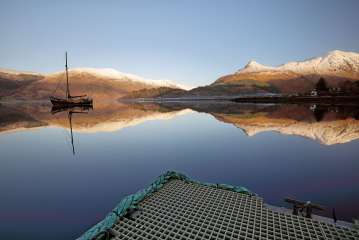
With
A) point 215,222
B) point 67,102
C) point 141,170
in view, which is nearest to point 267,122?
point 141,170

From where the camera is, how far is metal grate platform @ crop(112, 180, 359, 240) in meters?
5.58

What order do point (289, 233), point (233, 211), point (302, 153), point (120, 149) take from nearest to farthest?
point (289, 233)
point (233, 211)
point (302, 153)
point (120, 149)

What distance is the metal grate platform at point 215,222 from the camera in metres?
5.58

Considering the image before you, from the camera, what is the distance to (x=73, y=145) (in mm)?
19406

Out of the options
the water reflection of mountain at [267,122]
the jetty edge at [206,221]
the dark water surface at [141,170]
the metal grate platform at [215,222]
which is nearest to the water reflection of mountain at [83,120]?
the water reflection of mountain at [267,122]

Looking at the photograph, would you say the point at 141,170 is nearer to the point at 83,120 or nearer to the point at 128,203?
the point at 128,203

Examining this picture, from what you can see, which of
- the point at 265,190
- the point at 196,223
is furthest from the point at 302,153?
the point at 196,223

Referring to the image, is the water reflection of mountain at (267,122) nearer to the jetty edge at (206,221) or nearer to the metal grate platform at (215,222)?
the jetty edge at (206,221)

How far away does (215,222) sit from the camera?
6.13 m

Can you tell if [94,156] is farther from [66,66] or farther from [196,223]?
[66,66]

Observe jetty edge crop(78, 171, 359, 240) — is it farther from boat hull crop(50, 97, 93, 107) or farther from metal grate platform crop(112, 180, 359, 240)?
boat hull crop(50, 97, 93, 107)

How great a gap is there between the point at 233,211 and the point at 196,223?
1.27m

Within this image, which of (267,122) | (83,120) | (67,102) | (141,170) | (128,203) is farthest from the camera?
(67,102)

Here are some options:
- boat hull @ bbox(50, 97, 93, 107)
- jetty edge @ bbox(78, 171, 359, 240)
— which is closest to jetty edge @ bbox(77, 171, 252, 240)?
jetty edge @ bbox(78, 171, 359, 240)
